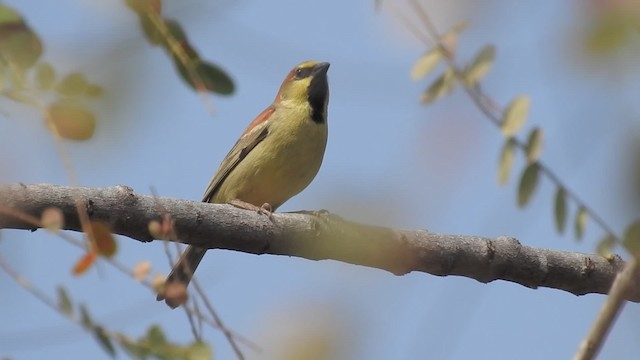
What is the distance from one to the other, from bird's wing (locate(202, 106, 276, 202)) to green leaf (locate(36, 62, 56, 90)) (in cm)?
421

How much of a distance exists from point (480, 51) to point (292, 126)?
4.34 metres

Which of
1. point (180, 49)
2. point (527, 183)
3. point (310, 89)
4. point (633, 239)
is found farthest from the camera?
point (310, 89)

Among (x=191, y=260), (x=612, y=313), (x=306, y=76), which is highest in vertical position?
(x=306, y=76)

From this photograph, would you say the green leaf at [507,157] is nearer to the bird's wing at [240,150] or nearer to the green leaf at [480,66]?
the green leaf at [480,66]

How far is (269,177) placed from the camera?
22.8ft

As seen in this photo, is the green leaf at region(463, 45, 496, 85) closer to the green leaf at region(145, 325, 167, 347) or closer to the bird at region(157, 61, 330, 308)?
the green leaf at region(145, 325, 167, 347)

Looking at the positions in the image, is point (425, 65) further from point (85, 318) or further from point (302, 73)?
point (302, 73)

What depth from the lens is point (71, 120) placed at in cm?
293

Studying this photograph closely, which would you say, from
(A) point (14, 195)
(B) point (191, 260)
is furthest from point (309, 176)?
(A) point (14, 195)

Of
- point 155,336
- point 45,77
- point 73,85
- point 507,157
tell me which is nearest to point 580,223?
point 507,157

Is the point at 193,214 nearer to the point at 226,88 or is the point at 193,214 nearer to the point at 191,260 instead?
the point at 226,88

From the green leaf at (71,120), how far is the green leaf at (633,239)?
5.14 ft

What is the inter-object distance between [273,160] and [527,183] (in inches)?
153

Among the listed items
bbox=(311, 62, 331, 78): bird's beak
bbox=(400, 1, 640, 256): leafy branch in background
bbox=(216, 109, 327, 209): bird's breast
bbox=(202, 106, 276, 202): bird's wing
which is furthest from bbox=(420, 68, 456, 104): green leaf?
bbox=(311, 62, 331, 78): bird's beak
